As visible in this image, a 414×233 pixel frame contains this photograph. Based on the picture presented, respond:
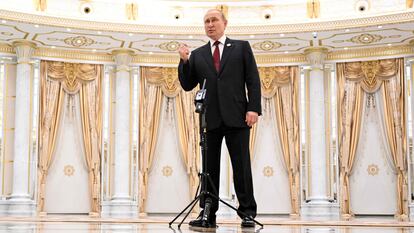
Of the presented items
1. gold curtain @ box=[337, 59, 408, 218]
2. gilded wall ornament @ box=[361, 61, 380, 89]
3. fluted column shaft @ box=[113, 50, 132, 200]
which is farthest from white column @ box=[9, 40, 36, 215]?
gilded wall ornament @ box=[361, 61, 380, 89]

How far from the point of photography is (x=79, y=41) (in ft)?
45.4

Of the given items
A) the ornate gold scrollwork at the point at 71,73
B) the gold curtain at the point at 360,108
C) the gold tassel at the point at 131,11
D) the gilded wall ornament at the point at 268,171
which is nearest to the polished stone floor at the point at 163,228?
the gold tassel at the point at 131,11

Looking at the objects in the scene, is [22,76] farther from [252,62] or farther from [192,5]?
[252,62]

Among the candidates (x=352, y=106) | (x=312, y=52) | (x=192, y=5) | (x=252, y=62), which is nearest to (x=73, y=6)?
(x=192, y=5)

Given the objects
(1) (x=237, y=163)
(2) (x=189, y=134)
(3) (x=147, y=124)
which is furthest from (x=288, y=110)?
(1) (x=237, y=163)

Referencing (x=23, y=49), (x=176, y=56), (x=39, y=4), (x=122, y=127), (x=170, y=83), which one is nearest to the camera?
(x=39, y=4)

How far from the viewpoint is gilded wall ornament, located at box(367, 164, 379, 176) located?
14320 millimetres

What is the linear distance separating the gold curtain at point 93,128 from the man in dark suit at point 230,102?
399 inches

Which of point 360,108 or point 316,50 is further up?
point 316,50

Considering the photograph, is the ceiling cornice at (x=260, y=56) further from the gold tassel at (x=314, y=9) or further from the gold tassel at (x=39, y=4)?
the gold tassel at (x=39, y=4)

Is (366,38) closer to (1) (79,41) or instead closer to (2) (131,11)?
(2) (131,11)

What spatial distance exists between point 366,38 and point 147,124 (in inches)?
222

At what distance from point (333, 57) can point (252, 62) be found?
10.3 m

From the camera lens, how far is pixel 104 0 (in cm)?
1340
